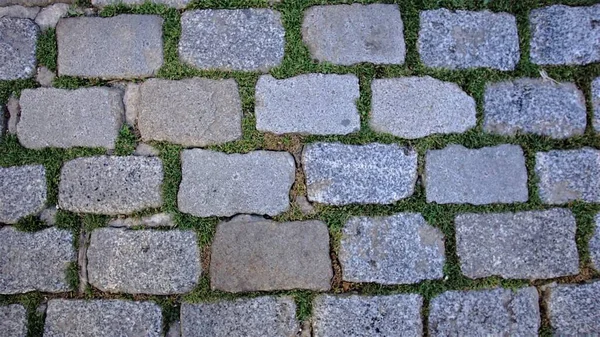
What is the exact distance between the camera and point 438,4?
2525 mm

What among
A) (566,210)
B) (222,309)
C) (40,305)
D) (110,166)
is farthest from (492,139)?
(40,305)

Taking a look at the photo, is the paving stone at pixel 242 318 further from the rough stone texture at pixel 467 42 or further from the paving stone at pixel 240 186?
the rough stone texture at pixel 467 42

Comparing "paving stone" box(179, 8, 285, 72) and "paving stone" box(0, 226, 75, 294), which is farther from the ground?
"paving stone" box(179, 8, 285, 72)

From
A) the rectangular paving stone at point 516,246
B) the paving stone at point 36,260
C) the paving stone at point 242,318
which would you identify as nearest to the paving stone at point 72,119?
the paving stone at point 36,260

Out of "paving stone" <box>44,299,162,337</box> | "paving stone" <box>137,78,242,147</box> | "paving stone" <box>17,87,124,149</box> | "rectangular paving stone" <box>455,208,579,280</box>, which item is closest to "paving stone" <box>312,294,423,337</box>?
"rectangular paving stone" <box>455,208,579,280</box>

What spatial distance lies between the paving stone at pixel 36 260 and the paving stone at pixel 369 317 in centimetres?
113

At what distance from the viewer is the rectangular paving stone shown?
2406mm

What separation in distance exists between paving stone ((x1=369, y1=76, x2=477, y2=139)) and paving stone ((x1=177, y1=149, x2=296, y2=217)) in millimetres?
463

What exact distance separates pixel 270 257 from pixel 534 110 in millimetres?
1329

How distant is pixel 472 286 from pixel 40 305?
1.90 meters

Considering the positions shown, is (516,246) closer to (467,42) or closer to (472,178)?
(472,178)

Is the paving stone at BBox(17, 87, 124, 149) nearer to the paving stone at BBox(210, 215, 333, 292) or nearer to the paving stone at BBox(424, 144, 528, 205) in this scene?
the paving stone at BBox(210, 215, 333, 292)

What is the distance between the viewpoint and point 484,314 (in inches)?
94.0

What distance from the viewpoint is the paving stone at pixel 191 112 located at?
2.46 m
